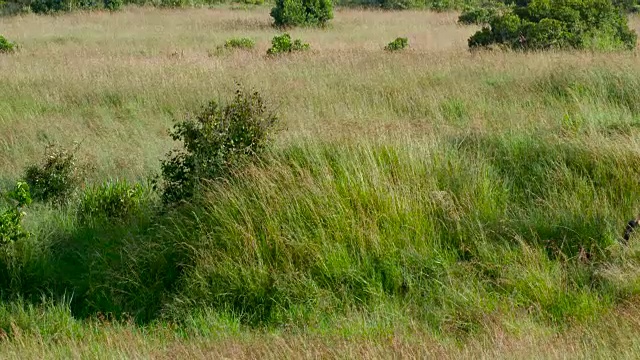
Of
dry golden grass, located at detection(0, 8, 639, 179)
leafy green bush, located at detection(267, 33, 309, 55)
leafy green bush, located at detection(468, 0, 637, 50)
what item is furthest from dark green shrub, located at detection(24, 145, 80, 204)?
leafy green bush, located at detection(468, 0, 637, 50)

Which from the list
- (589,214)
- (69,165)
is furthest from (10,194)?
(589,214)

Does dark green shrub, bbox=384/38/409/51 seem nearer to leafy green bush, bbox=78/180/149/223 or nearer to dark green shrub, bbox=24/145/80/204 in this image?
dark green shrub, bbox=24/145/80/204

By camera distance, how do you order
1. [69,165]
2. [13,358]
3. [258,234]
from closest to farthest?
1. [13,358]
2. [258,234]
3. [69,165]

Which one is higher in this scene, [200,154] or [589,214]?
[200,154]

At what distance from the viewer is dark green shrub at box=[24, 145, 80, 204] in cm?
788

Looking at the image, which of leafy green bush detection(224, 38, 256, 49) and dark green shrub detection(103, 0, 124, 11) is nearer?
leafy green bush detection(224, 38, 256, 49)

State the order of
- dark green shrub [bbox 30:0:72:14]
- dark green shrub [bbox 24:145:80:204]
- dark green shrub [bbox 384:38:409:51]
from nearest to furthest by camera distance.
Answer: dark green shrub [bbox 24:145:80:204] < dark green shrub [bbox 384:38:409:51] < dark green shrub [bbox 30:0:72:14]

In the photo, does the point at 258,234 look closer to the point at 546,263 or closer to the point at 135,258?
the point at 135,258

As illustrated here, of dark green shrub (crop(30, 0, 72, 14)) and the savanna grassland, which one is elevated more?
dark green shrub (crop(30, 0, 72, 14))

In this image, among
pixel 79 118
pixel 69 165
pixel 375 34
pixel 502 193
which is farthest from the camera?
pixel 375 34

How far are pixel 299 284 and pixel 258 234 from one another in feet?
1.97

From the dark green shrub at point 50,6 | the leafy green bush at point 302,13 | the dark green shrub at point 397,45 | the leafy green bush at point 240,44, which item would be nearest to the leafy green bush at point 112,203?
the dark green shrub at point 397,45

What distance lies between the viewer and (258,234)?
5871 mm

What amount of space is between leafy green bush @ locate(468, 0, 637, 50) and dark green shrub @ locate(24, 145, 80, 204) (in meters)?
9.48
